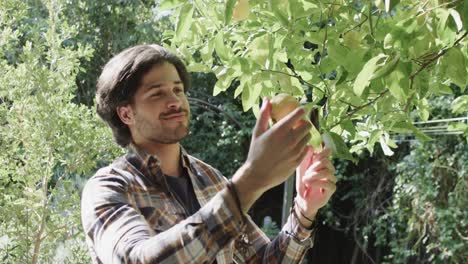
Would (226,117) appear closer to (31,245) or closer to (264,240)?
(31,245)

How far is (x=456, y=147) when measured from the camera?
4914mm

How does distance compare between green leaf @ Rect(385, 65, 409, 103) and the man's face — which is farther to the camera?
the man's face

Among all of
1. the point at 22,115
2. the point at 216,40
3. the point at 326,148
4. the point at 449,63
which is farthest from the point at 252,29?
the point at 22,115

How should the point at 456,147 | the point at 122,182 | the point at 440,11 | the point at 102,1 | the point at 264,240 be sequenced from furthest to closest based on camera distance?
the point at 102,1, the point at 456,147, the point at 264,240, the point at 122,182, the point at 440,11

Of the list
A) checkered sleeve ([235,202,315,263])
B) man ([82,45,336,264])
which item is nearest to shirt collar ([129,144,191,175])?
man ([82,45,336,264])

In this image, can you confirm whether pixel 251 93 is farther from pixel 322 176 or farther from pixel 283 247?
pixel 283 247

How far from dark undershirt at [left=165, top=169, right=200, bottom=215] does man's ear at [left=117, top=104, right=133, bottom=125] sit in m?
0.14

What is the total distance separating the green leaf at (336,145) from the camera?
107cm

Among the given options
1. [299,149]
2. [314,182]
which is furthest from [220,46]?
[299,149]

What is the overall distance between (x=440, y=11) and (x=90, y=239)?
26.0 inches

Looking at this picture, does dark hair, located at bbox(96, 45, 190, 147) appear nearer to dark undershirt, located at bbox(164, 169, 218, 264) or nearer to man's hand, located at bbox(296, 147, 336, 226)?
dark undershirt, located at bbox(164, 169, 218, 264)

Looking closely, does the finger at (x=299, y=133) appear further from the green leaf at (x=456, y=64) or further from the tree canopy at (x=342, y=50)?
the green leaf at (x=456, y=64)

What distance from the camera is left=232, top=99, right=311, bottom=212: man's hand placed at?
865 millimetres

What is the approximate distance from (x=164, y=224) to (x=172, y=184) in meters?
0.16
